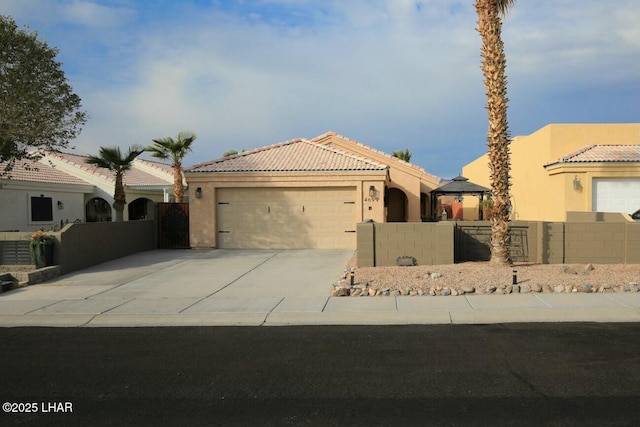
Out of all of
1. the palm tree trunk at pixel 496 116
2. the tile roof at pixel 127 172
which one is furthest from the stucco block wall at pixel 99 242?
the palm tree trunk at pixel 496 116

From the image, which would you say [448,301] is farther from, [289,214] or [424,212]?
[424,212]

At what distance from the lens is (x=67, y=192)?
2541 cm

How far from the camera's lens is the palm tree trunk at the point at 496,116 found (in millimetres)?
11703

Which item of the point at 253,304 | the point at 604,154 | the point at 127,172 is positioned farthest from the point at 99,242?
the point at 604,154

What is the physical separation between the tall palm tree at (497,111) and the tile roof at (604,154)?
380 inches

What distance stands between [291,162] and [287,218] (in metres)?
2.34

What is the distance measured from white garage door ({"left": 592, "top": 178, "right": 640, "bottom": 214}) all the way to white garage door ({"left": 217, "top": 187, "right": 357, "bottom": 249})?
9.95 metres

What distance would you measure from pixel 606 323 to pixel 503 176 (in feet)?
16.1

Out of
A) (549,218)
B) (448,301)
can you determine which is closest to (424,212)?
(549,218)

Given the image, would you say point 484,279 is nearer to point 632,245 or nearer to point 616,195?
point 632,245

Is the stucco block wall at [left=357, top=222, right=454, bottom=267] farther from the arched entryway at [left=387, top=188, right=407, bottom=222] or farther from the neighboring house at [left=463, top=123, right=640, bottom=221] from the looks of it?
the arched entryway at [left=387, top=188, right=407, bottom=222]

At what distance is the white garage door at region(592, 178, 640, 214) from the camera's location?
765 inches

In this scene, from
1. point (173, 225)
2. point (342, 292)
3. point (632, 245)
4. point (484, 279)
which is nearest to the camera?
point (342, 292)

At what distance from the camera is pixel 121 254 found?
1692cm
